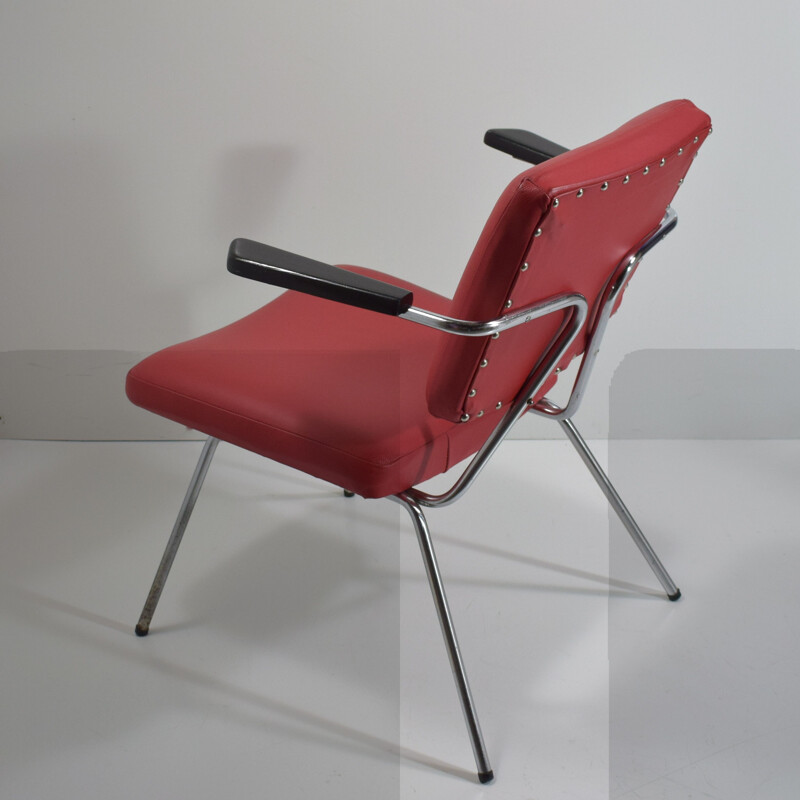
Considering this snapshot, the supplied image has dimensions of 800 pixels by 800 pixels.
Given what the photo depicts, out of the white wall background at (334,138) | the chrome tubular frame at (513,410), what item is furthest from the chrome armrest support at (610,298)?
the white wall background at (334,138)

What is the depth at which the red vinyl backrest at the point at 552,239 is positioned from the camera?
3.38ft

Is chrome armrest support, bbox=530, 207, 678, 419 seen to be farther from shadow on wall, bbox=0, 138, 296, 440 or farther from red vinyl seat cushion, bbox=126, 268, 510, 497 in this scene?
shadow on wall, bbox=0, 138, 296, 440

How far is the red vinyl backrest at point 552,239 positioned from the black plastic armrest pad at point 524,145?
1.31ft

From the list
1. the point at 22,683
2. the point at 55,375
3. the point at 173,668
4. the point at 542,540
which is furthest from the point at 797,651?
the point at 55,375

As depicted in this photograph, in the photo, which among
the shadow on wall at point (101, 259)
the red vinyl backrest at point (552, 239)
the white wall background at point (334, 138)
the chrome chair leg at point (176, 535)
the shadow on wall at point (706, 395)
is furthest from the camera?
the shadow on wall at point (706, 395)

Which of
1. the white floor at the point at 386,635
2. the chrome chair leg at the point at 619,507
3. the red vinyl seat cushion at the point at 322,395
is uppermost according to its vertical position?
the red vinyl seat cushion at the point at 322,395

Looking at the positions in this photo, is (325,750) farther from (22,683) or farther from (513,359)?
(513,359)

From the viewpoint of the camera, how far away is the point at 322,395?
136 centimetres

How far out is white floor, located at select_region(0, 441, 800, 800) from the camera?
4.62 feet

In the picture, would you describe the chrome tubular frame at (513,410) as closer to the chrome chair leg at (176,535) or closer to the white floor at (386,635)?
the white floor at (386,635)

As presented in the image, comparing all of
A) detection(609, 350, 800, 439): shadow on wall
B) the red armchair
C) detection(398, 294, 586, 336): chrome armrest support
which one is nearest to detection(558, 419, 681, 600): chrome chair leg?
the red armchair

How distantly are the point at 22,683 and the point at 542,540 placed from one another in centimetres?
97

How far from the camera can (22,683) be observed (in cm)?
154

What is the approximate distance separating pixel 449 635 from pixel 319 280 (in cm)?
53
